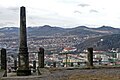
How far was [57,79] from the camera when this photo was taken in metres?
18.2

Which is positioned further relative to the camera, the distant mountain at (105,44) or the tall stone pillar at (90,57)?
the distant mountain at (105,44)

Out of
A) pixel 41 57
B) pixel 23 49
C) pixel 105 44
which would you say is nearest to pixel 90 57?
pixel 41 57

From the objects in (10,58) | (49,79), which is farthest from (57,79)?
(10,58)

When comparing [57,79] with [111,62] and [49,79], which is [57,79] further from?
[111,62]

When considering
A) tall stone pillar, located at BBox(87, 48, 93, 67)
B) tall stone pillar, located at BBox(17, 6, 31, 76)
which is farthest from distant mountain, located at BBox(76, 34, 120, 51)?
tall stone pillar, located at BBox(17, 6, 31, 76)

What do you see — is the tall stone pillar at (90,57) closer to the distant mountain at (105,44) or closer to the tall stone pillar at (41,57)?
the tall stone pillar at (41,57)

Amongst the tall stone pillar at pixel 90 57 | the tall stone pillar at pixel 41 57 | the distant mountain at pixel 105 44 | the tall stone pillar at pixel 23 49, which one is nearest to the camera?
the tall stone pillar at pixel 23 49

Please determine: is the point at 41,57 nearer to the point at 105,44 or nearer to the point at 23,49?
the point at 23,49

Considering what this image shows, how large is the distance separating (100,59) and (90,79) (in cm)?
1526

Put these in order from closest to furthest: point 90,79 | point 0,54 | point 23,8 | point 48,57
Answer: point 90,79 → point 23,8 → point 0,54 → point 48,57

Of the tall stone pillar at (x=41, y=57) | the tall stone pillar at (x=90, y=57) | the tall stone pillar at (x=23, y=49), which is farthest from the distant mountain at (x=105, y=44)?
the tall stone pillar at (x=23, y=49)

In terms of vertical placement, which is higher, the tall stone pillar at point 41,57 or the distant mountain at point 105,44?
the distant mountain at point 105,44

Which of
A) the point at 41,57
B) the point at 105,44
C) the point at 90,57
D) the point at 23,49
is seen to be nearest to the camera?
the point at 23,49

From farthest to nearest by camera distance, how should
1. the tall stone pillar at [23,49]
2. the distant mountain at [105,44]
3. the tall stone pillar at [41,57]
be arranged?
the distant mountain at [105,44] → the tall stone pillar at [41,57] → the tall stone pillar at [23,49]
